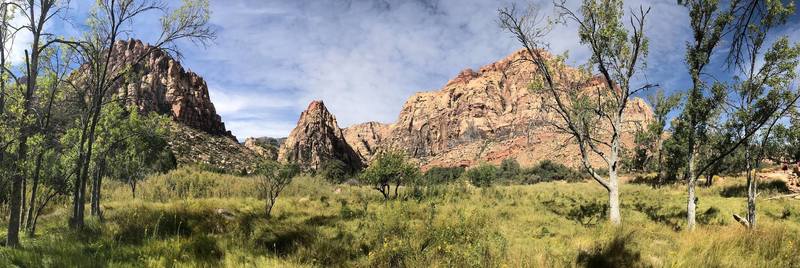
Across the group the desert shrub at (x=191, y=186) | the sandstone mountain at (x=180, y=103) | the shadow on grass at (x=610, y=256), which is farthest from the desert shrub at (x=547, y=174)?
the shadow on grass at (x=610, y=256)

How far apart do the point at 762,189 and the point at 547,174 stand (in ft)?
107

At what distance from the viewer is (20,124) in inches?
253

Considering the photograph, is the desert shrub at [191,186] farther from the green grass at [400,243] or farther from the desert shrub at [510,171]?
the desert shrub at [510,171]

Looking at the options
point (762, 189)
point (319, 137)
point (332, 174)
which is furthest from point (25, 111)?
point (319, 137)

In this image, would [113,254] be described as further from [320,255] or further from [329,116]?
[329,116]

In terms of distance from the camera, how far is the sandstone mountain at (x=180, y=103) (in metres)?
9.11

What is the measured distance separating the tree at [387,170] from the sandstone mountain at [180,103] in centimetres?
601

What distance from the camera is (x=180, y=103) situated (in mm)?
86312

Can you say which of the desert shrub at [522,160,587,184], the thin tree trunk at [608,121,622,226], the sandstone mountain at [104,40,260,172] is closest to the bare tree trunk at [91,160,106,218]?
the sandstone mountain at [104,40,260,172]

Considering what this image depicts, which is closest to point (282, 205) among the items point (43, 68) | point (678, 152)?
point (43, 68)

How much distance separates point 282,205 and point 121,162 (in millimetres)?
5727

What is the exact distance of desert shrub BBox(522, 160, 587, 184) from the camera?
48938 mm

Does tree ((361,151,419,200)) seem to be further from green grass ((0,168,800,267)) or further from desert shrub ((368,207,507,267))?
desert shrub ((368,207,507,267))

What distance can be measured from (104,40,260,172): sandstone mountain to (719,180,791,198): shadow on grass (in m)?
23.4
